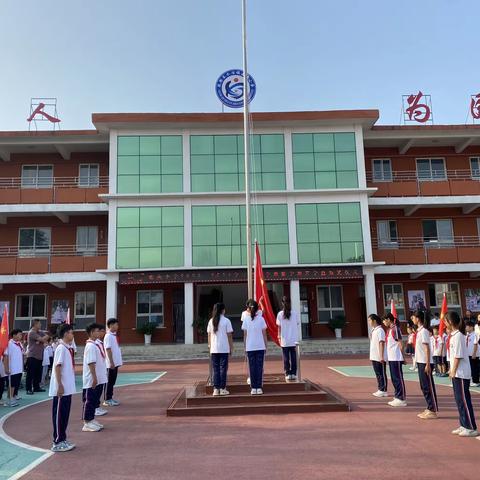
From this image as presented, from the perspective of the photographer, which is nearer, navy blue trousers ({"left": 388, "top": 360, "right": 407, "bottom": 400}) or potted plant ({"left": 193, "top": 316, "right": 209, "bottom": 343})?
navy blue trousers ({"left": 388, "top": 360, "right": 407, "bottom": 400})

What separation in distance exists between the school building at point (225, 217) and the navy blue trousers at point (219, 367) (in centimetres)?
1167

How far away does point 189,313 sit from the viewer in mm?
20094

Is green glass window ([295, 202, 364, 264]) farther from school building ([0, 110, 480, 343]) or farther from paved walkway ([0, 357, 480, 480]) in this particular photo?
paved walkway ([0, 357, 480, 480])

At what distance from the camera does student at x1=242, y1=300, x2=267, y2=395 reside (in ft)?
27.0

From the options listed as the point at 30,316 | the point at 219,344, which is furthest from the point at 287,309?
the point at 30,316

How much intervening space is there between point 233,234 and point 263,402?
506 inches

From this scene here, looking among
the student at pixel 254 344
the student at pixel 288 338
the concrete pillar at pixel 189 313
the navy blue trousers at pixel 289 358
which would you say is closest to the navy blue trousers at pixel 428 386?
the student at pixel 254 344

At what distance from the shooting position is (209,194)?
67.2ft

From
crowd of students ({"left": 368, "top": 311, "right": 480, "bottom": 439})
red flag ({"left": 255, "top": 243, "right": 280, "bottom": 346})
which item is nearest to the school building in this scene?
red flag ({"left": 255, "top": 243, "right": 280, "bottom": 346})

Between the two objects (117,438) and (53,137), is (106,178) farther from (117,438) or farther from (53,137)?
(117,438)

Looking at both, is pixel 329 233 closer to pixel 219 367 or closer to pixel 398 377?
pixel 398 377

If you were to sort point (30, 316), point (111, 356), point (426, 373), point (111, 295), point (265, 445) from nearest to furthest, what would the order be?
1. point (265, 445)
2. point (426, 373)
3. point (111, 356)
4. point (111, 295)
5. point (30, 316)

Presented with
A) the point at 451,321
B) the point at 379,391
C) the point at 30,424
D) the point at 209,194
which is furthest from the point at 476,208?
the point at 30,424

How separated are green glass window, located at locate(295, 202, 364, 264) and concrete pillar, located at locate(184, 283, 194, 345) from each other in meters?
5.03
